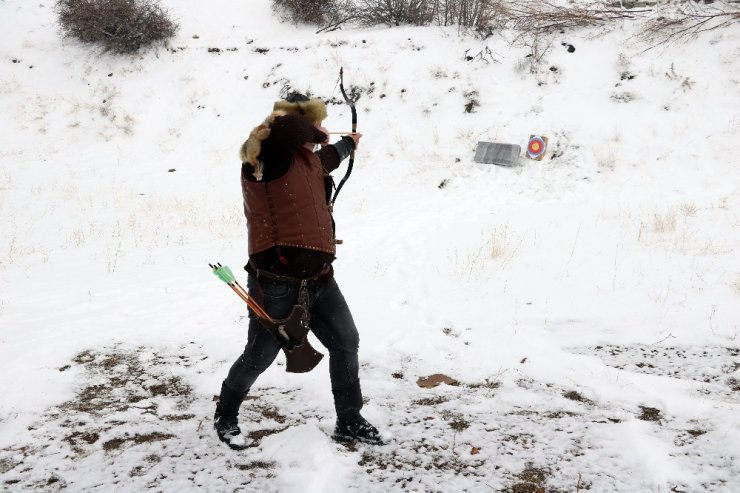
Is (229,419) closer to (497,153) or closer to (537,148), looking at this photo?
(497,153)

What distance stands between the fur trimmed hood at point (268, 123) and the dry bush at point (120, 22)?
1699 cm

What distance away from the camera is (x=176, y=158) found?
1369 cm

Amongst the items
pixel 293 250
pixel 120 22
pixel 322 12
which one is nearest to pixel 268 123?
pixel 293 250

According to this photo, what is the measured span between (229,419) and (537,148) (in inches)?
365

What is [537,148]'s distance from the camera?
1053cm

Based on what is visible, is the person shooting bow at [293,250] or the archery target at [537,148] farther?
the archery target at [537,148]

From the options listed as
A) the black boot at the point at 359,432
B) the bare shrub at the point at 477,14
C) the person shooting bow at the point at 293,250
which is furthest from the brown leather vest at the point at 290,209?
the bare shrub at the point at 477,14

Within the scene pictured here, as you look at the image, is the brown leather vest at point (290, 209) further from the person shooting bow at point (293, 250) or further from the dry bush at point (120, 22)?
the dry bush at point (120, 22)

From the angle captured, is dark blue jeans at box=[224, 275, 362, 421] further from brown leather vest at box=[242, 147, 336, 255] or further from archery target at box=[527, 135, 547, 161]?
archery target at box=[527, 135, 547, 161]

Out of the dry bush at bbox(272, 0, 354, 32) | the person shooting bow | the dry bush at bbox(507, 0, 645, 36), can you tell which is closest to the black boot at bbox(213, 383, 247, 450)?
the person shooting bow

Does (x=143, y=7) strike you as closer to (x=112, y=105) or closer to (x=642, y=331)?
(x=112, y=105)

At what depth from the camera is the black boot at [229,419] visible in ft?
9.65

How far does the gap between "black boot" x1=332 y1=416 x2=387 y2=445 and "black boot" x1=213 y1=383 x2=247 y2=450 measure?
1.93 ft

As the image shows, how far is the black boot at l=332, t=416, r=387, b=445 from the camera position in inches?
118
